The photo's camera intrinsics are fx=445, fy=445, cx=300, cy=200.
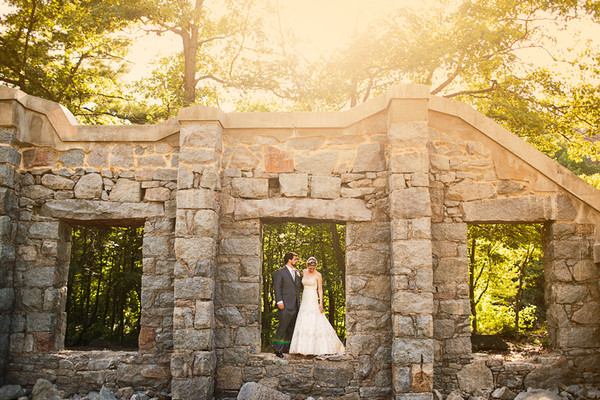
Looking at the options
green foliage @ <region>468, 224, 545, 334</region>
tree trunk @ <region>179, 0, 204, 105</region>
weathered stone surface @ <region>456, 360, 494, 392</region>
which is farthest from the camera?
tree trunk @ <region>179, 0, 204, 105</region>

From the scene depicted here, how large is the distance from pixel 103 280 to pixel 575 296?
9.45 m

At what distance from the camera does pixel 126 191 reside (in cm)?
578

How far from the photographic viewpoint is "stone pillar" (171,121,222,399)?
5.05 metres

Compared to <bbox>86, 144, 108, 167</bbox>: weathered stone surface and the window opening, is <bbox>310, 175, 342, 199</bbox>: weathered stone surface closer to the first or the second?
<bbox>86, 144, 108, 167</bbox>: weathered stone surface

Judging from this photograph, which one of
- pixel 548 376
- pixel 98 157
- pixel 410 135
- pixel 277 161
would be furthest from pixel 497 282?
pixel 98 157

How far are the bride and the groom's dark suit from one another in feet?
0.37

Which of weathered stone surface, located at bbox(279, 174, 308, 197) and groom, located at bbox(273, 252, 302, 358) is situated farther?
groom, located at bbox(273, 252, 302, 358)

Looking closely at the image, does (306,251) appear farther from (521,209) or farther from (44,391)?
(44,391)

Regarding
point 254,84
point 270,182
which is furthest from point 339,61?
point 270,182

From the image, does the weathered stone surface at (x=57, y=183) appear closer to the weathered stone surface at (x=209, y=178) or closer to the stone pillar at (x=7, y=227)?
the stone pillar at (x=7, y=227)

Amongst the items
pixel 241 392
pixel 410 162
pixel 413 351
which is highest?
pixel 410 162

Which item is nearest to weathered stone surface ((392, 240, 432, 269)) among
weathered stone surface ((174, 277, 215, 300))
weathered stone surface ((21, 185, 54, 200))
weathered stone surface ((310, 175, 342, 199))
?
weathered stone surface ((310, 175, 342, 199))

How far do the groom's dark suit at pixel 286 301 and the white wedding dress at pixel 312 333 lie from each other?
0.38 ft

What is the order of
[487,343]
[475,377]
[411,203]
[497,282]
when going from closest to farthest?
[411,203] < [475,377] < [487,343] < [497,282]
